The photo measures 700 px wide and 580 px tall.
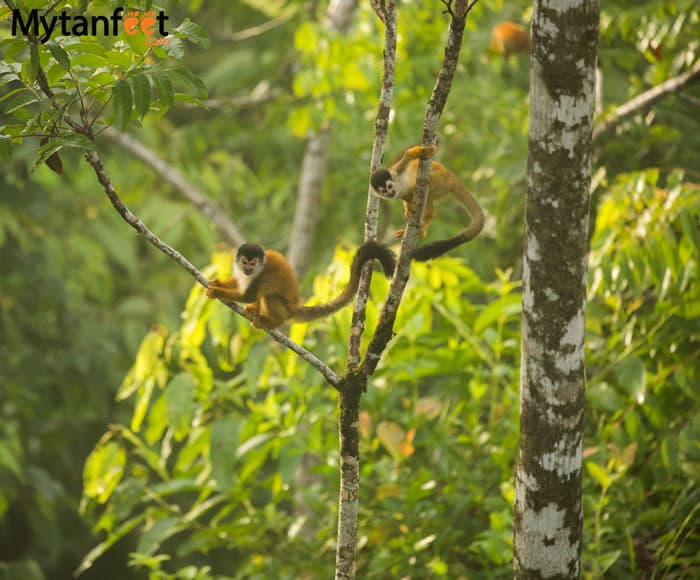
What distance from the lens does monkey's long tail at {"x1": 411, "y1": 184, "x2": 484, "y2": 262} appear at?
106 inches

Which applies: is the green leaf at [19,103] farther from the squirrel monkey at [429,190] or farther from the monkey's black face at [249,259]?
the monkey's black face at [249,259]

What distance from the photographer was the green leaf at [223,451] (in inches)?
136

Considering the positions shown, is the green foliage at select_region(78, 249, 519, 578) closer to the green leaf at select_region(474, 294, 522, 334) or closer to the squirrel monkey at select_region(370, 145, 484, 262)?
the green leaf at select_region(474, 294, 522, 334)

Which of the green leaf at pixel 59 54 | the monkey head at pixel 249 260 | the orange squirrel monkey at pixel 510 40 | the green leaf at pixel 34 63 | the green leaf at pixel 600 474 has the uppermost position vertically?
the orange squirrel monkey at pixel 510 40

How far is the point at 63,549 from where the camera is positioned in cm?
902

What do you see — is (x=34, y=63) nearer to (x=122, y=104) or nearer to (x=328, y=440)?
(x=122, y=104)

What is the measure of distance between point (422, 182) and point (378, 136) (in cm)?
27

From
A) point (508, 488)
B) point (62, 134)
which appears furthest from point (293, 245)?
point (62, 134)

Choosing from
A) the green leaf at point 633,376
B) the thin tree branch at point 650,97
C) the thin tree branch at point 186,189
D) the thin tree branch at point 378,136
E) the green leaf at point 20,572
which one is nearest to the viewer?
the thin tree branch at point 378,136

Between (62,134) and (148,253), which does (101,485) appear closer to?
(62,134)

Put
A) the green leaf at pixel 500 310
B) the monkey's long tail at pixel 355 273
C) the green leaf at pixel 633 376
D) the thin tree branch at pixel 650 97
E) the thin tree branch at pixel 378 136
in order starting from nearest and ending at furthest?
the thin tree branch at pixel 378 136, the monkey's long tail at pixel 355 273, the green leaf at pixel 633 376, the green leaf at pixel 500 310, the thin tree branch at pixel 650 97

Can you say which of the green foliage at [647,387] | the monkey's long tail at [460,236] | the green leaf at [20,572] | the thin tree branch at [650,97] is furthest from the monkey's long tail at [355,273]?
the green leaf at [20,572]

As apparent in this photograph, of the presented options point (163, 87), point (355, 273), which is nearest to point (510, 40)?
point (355, 273)

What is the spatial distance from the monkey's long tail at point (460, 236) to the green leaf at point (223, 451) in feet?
4.31
